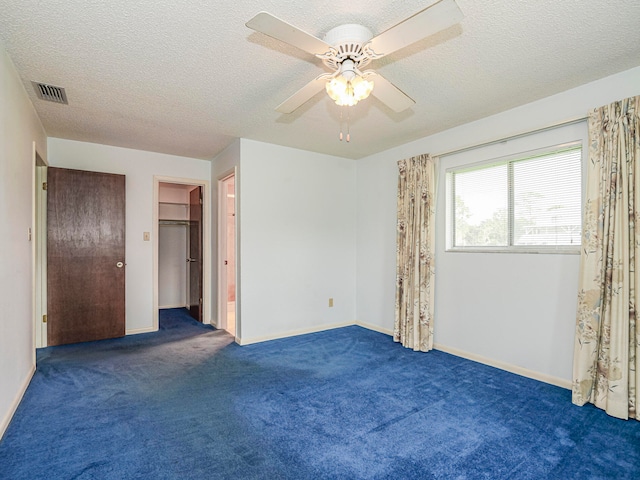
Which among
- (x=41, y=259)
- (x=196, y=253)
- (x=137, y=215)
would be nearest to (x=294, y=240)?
(x=196, y=253)

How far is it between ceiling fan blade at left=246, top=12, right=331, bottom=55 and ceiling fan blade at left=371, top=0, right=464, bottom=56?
30cm

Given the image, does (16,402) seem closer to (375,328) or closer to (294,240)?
(294,240)

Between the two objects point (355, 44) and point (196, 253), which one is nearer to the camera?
point (355, 44)

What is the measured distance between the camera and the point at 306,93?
88.4 inches

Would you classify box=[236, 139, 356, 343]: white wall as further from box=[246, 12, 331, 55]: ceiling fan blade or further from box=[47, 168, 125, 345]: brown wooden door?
box=[246, 12, 331, 55]: ceiling fan blade

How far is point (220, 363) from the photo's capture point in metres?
3.40

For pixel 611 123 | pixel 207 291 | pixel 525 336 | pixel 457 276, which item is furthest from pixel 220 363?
pixel 611 123

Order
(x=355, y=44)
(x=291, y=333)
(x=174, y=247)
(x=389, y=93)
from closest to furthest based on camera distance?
(x=355, y=44) < (x=389, y=93) < (x=291, y=333) < (x=174, y=247)

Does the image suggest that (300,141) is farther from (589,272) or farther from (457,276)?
(589,272)

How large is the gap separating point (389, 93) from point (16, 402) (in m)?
3.46

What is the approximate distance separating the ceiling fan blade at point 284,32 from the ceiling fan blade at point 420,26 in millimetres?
302

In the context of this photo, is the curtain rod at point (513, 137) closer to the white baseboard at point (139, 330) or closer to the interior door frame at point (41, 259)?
the white baseboard at point (139, 330)

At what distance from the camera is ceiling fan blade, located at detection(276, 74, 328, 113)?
206 cm

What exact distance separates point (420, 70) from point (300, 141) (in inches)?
78.2
